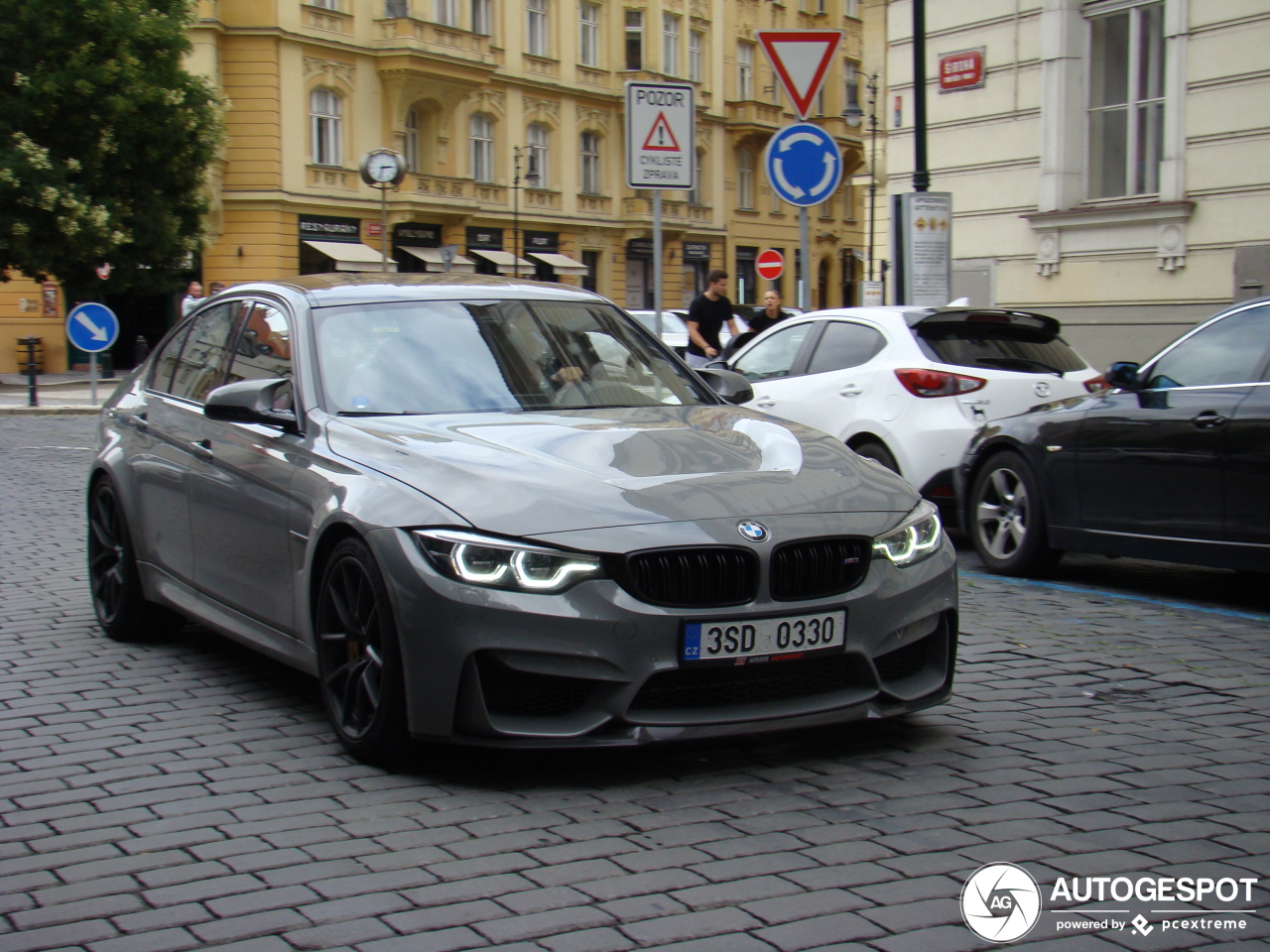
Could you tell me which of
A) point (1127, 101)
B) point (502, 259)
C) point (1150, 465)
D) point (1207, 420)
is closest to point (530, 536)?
point (1207, 420)

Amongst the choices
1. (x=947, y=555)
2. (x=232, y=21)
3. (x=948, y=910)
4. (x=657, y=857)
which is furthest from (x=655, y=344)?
(x=232, y=21)

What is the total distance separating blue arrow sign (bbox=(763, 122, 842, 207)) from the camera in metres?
12.5

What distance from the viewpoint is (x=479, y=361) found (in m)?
5.66

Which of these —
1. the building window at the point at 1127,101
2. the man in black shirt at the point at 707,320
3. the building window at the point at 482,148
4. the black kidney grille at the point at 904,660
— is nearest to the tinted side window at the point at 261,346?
the black kidney grille at the point at 904,660

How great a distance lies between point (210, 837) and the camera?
4.11m

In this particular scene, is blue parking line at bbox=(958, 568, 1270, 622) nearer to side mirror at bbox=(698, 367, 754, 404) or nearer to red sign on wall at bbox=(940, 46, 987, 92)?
side mirror at bbox=(698, 367, 754, 404)

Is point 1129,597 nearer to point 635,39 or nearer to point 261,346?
point 261,346

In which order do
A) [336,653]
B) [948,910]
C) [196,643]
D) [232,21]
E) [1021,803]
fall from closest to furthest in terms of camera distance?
1. [948,910]
2. [1021,803]
3. [336,653]
4. [196,643]
5. [232,21]

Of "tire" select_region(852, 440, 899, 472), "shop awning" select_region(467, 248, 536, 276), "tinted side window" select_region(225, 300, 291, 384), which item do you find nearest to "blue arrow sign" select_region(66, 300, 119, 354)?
"tire" select_region(852, 440, 899, 472)

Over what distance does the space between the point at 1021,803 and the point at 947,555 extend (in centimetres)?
98

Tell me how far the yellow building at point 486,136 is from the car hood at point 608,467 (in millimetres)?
25114

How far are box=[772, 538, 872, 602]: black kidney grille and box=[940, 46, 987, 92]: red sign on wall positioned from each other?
1585 centimetres

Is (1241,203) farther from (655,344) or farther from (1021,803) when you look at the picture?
(1021,803)

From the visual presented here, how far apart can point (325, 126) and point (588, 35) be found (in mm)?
12343
